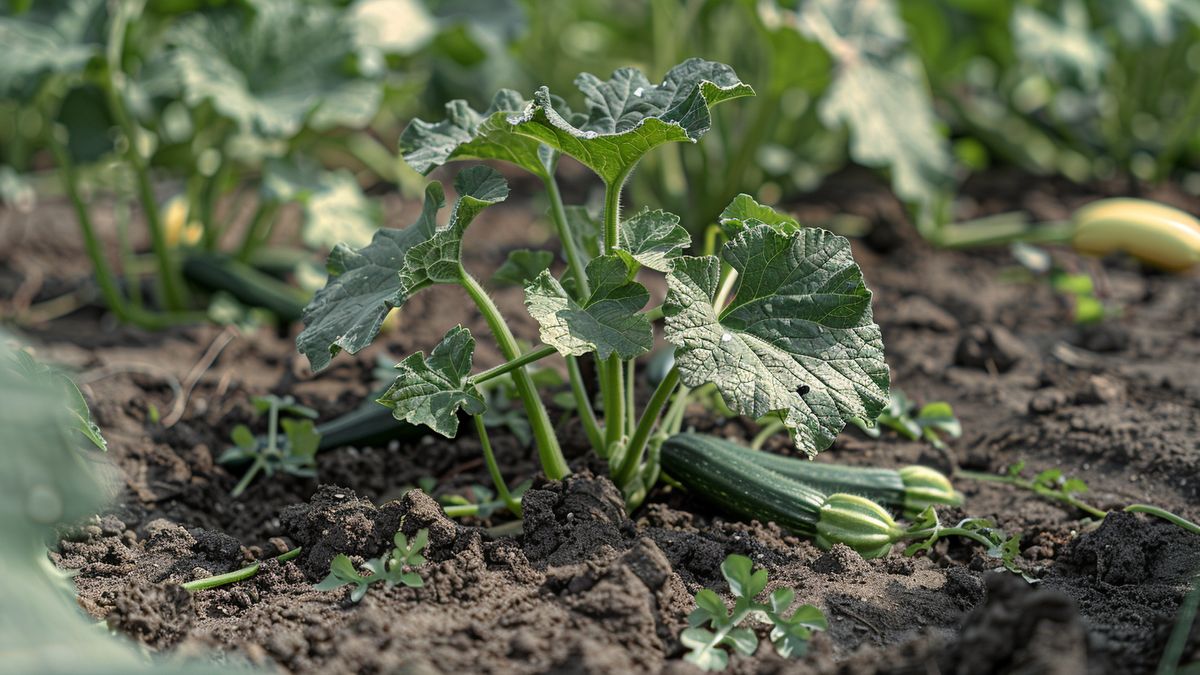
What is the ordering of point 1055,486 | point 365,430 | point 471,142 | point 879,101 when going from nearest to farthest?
point 471,142
point 1055,486
point 365,430
point 879,101

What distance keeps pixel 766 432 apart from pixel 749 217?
90 centimetres

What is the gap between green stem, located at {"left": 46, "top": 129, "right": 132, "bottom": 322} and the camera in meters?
4.53

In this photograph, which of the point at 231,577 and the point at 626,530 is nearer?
the point at 231,577

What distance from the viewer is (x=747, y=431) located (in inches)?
142

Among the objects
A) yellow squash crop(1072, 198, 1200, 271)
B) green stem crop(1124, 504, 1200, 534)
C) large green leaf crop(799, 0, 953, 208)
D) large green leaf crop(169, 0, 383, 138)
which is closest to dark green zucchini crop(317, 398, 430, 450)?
large green leaf crop(169, 0, 383, 138)

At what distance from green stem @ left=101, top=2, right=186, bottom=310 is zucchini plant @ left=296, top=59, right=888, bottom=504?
6.68 ft

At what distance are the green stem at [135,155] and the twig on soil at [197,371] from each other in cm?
42

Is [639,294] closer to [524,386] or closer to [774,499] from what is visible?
[524,386]

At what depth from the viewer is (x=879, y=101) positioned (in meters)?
5.07

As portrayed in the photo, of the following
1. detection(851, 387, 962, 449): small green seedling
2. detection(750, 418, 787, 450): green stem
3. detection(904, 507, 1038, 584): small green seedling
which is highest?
detection(904, 507, 1038, 584): small green seedling

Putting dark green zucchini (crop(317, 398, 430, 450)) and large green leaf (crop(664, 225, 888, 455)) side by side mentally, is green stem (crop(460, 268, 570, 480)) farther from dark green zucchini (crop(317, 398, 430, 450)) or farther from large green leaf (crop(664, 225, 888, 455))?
dark green zucchini (crop(317, 398, 430, 450))

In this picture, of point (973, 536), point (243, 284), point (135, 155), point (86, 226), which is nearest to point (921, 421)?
point (973, 536)

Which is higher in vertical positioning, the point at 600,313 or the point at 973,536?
the point at 600,313

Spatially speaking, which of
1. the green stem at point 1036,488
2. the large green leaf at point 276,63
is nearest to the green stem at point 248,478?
the large green leaf at point 276,63
